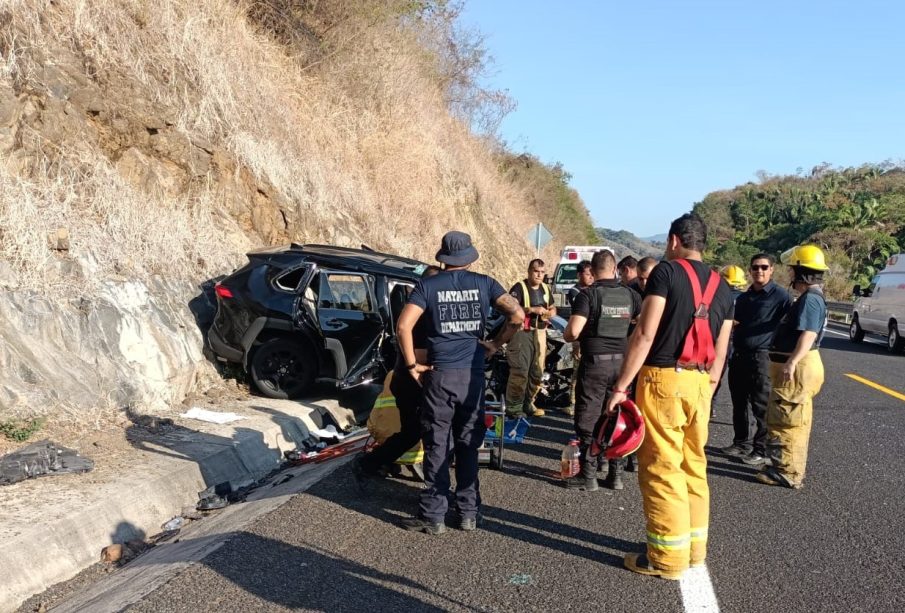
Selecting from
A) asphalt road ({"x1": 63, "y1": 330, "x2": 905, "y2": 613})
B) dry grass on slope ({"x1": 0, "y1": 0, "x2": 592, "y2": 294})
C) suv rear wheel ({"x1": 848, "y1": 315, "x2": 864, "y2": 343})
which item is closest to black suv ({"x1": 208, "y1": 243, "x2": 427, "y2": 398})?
dry grass on slope ({"x1": 0, "y1": 0, "x2": 592, "y2": 294})

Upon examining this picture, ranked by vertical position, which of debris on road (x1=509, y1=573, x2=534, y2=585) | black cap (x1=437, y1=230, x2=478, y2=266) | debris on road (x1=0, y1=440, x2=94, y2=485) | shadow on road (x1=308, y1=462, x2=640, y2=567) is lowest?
shadow on road (x1=308, y1=462, x2=640, y2=567)

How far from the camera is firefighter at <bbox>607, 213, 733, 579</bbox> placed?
4.52m

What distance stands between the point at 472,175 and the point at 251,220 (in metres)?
17.4

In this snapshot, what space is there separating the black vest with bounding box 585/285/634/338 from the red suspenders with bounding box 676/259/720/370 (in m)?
1.80

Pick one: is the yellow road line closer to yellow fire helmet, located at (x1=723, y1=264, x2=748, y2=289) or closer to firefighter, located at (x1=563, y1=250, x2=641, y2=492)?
yellow fire helmet, located at (x1=723, y1=264, x2=748, y2=289)

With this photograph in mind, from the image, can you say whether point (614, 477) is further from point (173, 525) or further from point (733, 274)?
point (733, 274)

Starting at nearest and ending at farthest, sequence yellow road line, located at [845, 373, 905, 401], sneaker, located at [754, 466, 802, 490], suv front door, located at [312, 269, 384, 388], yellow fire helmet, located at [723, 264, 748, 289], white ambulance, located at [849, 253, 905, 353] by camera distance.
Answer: sneaker, located at [754, 466, 802, 490]
suv front door, located at [312, 269, 384, 388]
yellow fire helmet, located at [723, 264, 748, 289]
yellow road line, located at [845, 373, 905, 401]
white ambulance, located at [849, 253, 905, 353]

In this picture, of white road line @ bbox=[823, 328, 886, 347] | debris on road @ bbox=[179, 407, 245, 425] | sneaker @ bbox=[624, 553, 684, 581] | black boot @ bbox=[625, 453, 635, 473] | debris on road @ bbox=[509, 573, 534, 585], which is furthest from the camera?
white road line @ bbox=[823, 328, 886, 347]

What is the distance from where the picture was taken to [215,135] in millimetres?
12539

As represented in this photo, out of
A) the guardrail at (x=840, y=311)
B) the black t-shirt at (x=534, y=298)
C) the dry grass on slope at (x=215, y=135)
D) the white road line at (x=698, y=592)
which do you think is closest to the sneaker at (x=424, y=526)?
the white road line at (x=698, y=592)

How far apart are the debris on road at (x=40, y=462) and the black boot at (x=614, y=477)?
398cm

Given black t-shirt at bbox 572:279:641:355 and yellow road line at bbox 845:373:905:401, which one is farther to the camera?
yellow road line at bbox 845:373:905:401

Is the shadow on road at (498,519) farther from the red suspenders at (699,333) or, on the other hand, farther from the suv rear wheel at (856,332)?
the suv rear wheel at (856,332)

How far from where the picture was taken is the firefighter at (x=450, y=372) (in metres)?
5.24
